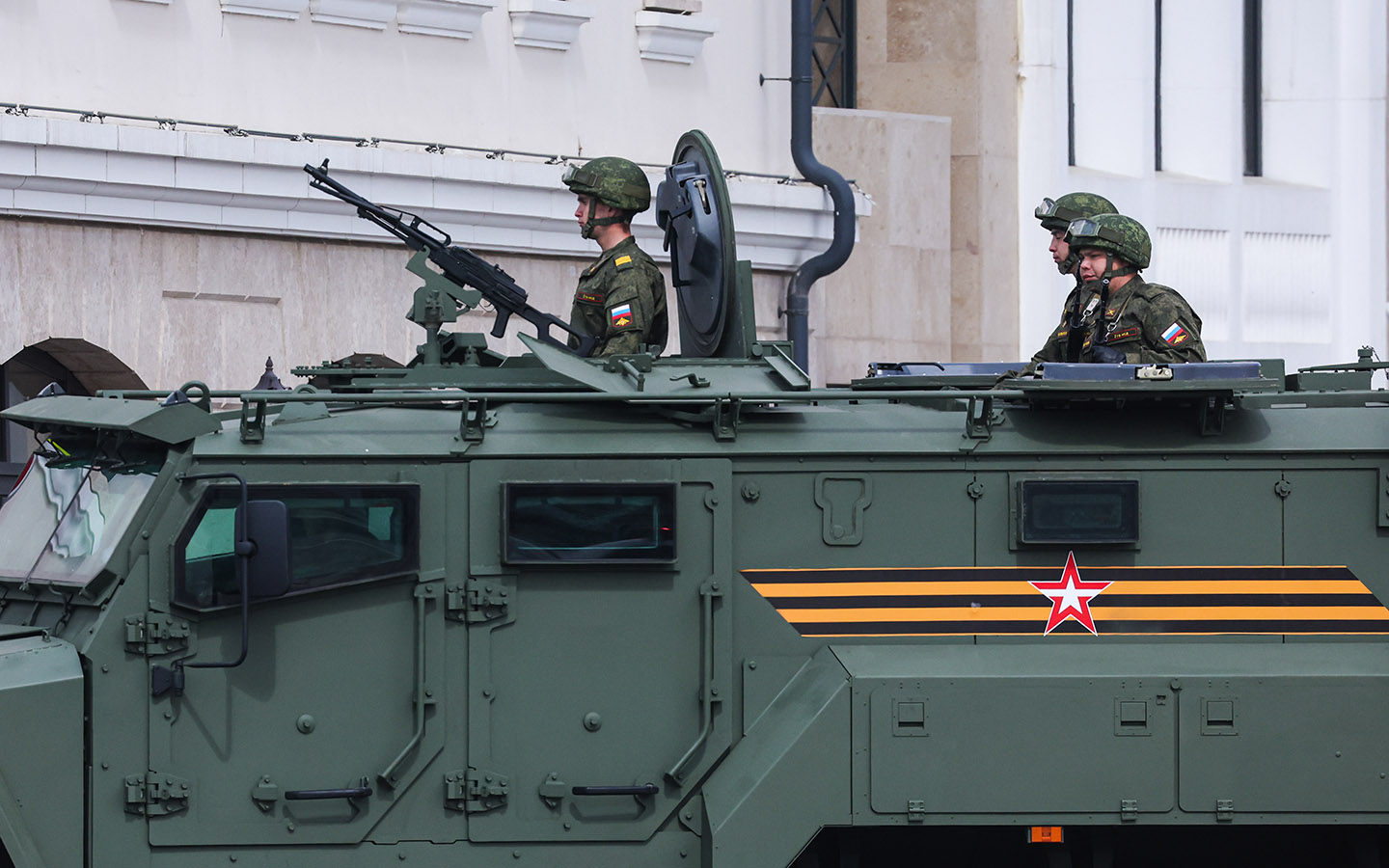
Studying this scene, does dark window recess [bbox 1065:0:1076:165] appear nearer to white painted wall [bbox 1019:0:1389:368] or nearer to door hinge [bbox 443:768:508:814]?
white painted wall [bbox 1019:0:1389:368]

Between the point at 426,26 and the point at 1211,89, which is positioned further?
the point at 1211,89

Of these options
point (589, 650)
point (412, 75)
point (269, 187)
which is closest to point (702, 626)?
point (589, 650)

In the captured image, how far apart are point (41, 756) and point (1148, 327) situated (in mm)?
4835

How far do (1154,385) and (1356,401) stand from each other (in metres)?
1.26

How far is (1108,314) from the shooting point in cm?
861

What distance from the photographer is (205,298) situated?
42.6ft

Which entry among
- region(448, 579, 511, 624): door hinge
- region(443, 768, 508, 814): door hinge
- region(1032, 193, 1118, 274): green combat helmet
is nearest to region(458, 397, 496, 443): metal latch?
region(448, 579, 511, 624): door hinge

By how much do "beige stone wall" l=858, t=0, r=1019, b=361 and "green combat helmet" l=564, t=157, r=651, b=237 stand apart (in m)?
7.79

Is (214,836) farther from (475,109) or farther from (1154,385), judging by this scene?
(475,109)

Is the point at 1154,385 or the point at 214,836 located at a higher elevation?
the point at 1154,385

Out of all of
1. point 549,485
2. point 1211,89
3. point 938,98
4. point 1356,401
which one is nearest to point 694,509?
point 549,485

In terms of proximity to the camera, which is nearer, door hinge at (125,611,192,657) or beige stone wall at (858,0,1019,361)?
door hinge at (125,611,192,657)

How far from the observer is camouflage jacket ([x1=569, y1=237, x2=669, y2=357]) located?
30.1 ft

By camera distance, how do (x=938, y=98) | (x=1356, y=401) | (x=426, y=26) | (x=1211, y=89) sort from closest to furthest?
(x=1356, y=401) → (x=426, y=26) → (x=938, y=98) → (x=1211, y=89)
